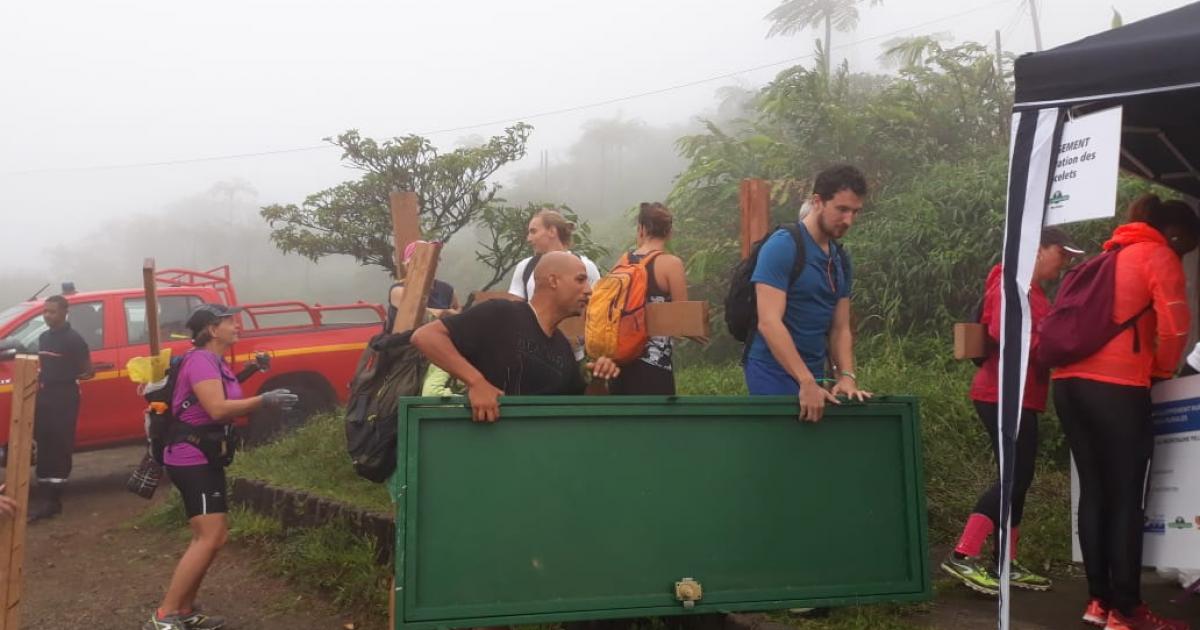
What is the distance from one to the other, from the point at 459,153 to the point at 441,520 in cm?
756

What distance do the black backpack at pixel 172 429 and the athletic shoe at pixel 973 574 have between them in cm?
359

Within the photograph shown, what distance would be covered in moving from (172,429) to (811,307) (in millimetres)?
3187

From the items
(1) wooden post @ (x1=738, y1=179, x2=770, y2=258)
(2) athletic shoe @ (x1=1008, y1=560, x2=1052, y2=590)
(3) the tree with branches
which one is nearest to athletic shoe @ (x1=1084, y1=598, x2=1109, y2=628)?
(2) athletic shoe @ (x1=1008, y1=560, x2=1052, y2=590)

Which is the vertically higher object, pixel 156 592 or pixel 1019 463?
pixel 1019 463

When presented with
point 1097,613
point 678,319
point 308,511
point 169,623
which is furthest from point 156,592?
point 1097,613

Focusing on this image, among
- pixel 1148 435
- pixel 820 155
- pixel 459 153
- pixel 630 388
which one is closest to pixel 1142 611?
pixel 1148 435

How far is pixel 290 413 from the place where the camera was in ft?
33.6

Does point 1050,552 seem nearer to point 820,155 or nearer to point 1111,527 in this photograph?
point 1111,527

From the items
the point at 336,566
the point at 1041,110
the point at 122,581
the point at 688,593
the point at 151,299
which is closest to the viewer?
the point at 1041,110

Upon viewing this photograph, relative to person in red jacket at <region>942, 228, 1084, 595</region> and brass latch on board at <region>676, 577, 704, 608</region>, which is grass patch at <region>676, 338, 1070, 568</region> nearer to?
person in red jacket at <region>942, 228, 1084, 595</region>

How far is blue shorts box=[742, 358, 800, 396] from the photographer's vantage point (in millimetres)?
4027

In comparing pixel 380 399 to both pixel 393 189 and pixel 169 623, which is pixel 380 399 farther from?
pixel 393 189

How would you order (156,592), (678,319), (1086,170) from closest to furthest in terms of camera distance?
1. (1086,170)
2. (678,319)
3. (156,592)

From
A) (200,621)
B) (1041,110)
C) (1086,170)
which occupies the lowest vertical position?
(200,621)
